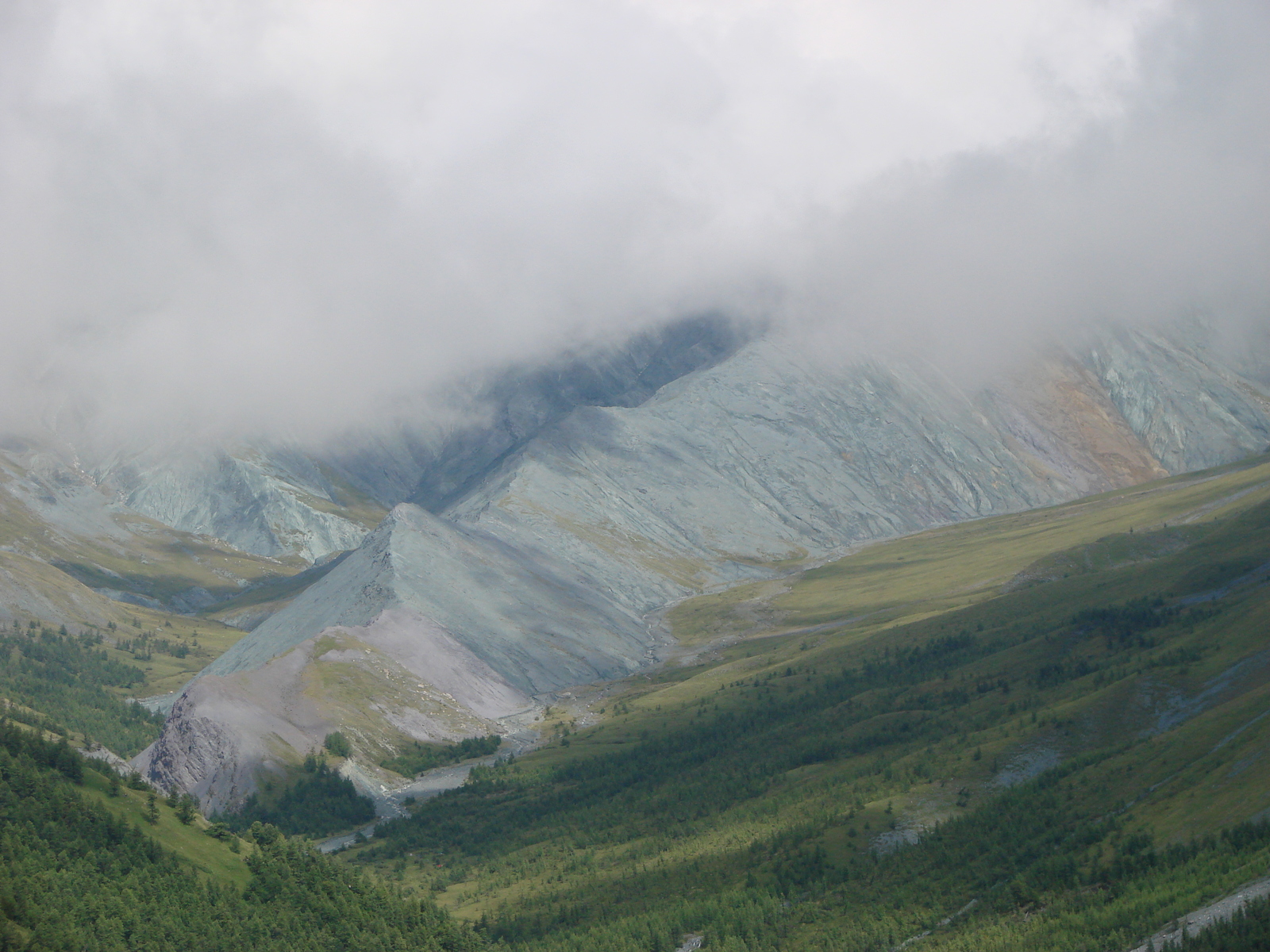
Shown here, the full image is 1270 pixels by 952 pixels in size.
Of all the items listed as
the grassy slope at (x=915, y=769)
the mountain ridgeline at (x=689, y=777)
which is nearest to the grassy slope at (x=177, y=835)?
the mountain ridgeline at (x=689, y=777)

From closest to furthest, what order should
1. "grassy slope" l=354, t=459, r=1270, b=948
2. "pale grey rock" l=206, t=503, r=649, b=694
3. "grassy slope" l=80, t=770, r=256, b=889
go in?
"grassy slope" l=354, t=459, r=1270, b=948 < "grassy slope" l=80, t=770, r=256, b=889 < "pale grey rock" l=206, t=503, r=649, b=694

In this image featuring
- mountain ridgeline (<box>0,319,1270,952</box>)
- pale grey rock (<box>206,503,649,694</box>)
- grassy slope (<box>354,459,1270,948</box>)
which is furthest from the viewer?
pale grey rock (<box>206,503,649,694</box>)

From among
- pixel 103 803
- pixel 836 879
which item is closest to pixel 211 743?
pixel 103 803

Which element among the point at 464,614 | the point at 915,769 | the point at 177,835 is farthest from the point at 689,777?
the point at 464,614

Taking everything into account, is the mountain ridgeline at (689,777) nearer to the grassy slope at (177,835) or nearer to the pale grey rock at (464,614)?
the grassy slope at (177,835)

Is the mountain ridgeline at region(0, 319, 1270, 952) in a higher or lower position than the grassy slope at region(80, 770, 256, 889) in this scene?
lower

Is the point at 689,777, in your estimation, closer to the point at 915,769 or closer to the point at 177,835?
the point at 915,769

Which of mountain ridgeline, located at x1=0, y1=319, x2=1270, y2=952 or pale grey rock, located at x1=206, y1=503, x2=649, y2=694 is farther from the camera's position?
pale grey rock, located at x1=206, y1=503, x2=649, y2=694

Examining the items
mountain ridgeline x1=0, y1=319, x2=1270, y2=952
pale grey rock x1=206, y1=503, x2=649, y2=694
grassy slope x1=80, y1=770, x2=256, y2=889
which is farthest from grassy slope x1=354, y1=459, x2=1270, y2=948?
pale grey rock x1=206, y1=503, x2=649, y2=694

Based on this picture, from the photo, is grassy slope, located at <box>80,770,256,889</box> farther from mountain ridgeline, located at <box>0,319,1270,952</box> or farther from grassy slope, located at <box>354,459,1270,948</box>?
grassy slope, located at <box>354,459,1270,948</box>
